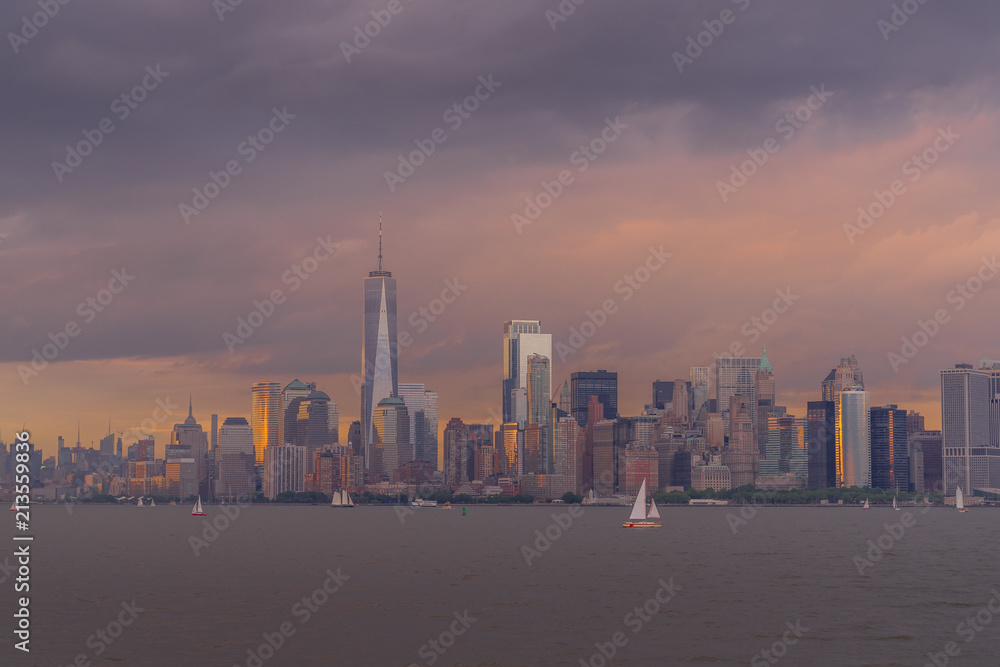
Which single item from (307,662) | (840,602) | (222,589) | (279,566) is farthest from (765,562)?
(307,662)

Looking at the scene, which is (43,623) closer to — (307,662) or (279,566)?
(307,662)
